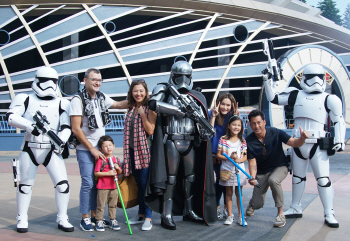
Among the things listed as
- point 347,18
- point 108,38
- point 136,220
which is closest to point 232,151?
point 136,220

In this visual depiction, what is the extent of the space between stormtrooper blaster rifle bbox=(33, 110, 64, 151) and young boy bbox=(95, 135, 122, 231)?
46 centimetres

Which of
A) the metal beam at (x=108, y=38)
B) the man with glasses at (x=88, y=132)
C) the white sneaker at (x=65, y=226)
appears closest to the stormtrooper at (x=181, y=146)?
the man with glasses at (x=88, y=132)

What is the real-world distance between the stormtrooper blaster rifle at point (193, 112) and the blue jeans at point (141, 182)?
775 mm

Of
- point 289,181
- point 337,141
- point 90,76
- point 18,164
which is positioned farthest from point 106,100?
point 289,181

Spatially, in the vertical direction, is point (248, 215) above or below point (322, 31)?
below

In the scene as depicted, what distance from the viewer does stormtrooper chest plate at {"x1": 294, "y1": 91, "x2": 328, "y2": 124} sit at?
3979 mm

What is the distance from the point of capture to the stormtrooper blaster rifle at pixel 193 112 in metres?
3.70

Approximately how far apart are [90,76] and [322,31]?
658 inches

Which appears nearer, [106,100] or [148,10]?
[106,100]

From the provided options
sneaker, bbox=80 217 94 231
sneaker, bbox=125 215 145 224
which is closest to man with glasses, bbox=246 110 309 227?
sneaker, bbox=125 215 145 224

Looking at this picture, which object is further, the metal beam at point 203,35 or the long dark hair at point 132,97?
the metal beam at point 203,35

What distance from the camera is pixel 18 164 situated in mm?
3686

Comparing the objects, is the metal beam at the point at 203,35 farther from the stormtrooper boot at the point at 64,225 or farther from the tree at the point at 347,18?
the tree at the point at 347,18

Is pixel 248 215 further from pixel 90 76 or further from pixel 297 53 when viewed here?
pixel 297 53
